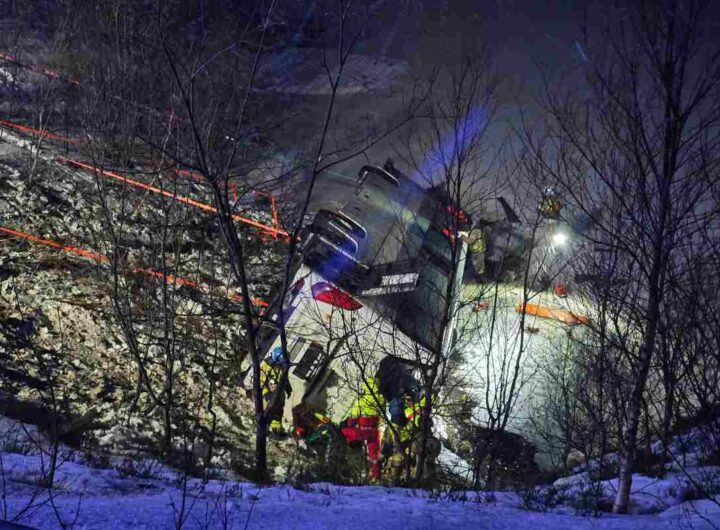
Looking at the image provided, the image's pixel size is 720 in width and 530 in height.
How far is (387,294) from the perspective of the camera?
838cm

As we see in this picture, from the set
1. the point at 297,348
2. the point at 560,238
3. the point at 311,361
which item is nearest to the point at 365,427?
the point at 311,361

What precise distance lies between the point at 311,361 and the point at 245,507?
4.61 meters

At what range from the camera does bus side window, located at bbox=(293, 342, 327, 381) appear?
828cm

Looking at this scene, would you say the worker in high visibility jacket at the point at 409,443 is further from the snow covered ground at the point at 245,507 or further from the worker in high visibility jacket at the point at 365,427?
the snow covered ground at the point at 245,507

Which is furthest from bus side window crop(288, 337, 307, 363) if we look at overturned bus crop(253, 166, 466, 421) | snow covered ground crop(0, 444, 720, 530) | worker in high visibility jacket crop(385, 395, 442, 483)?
snow covered ground crop(0, 444, 720, 530)

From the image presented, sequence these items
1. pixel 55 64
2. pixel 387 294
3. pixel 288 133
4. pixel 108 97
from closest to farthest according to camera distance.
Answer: pixel 108 97
pixel 387 294
pixel 55 64
pixel 288 133

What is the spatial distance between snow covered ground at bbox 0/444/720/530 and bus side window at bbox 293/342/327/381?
3.38m

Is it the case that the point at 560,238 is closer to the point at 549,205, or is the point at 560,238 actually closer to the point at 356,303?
the point at 549,205

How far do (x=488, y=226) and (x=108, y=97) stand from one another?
27.4 feet

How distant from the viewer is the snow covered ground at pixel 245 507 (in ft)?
10.8

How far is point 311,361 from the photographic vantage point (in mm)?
8430

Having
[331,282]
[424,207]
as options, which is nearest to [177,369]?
[331,282]

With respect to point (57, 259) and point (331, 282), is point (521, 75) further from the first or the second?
point (57, 259)

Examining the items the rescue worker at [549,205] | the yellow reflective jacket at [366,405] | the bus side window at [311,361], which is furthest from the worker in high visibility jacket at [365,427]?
the rescue worker at [549,205]
